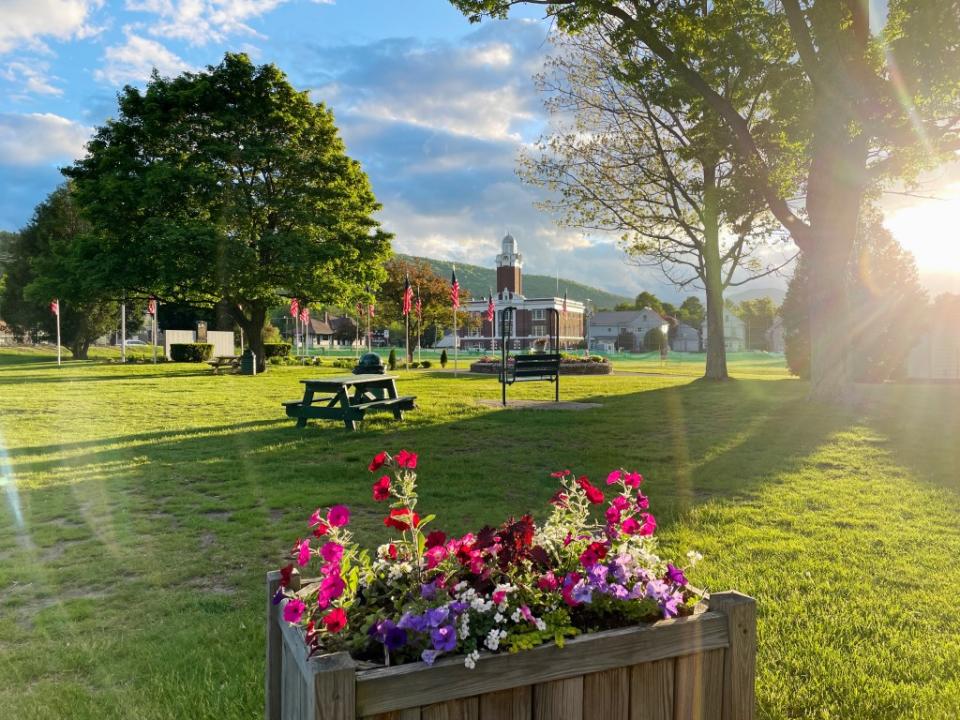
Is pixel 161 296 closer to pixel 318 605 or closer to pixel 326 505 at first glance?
pixel 326 505

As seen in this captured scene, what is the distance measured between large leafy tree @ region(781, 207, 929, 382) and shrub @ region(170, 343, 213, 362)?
31.1m

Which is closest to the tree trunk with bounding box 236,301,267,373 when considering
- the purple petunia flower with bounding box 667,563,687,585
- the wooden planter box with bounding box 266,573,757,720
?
the wooden planter box with bounding box 266,573,757,720

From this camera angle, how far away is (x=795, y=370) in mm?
27781

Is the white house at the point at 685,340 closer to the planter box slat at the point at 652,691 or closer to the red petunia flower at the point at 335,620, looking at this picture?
the planter box slat at the point at 652,691

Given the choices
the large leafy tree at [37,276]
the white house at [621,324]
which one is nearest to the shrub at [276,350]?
the large leafy tree at [37,276]

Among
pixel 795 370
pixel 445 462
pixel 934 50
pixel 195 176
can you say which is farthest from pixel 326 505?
pixel 795 370

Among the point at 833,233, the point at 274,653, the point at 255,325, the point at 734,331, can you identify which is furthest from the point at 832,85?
the point at 734,331

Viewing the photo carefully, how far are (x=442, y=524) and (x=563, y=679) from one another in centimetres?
334

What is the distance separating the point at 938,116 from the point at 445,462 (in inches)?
505

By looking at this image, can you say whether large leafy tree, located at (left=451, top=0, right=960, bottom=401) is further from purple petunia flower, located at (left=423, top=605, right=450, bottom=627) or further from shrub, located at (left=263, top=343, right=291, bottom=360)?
shrub, located at (left=263, top=343, right=291, bottom=360)

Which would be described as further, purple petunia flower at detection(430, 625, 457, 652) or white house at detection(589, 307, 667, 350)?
white house at detection(589, 307, 667, 350)

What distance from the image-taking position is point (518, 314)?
11388cm

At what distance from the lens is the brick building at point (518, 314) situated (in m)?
112

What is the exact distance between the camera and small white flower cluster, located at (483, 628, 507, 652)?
1677 millimetres
